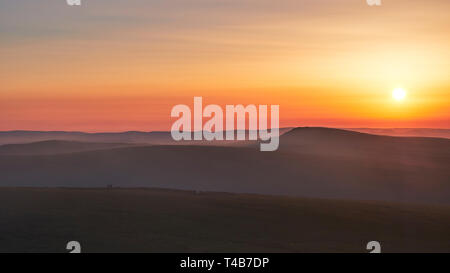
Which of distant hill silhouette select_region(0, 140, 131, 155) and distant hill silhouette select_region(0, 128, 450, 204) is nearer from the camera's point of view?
distant hill silhouette select_region(0, 128, 450, 204)

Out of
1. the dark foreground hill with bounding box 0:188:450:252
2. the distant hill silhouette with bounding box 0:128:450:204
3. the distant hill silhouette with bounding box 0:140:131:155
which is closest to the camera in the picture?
the dark foreground hill with bounding box 0:188:450:252

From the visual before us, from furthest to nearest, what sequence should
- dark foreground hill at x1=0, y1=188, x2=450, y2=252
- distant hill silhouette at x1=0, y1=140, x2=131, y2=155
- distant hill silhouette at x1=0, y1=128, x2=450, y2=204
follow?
distant hill silhouette at x1=0, y1=140, x2=131, y2=155 → distant hill silhouette at x1=0, y1=128, x2=450, y2=204 → dark foreground hill at x1=0, y1=188, x2=450, y2=252

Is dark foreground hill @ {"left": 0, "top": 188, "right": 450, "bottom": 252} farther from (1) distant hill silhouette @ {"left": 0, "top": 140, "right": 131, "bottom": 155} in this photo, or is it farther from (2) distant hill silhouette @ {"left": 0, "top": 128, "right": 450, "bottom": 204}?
(1) distant hill silhouette @ {"left": 0, "top": 140, "right": 131, "bottom": 155}

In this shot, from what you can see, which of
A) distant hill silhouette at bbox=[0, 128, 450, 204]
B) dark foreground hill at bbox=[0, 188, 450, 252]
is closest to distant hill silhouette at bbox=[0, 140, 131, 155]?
distant hill silhouette at bbox=[0, 128, 450, 204]

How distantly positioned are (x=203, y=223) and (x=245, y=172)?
39547 millimetres

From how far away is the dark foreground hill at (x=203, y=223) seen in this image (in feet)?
61.1

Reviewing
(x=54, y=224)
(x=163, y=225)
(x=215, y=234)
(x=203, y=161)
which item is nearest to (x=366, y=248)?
(x=215, y=234)

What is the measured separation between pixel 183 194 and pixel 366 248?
12227 mm

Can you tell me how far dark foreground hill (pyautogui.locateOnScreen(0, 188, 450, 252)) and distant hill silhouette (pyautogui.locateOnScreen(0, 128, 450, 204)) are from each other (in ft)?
81.8

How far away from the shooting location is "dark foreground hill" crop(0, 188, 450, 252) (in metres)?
18.6

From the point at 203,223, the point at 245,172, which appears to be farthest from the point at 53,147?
the point at 203,223

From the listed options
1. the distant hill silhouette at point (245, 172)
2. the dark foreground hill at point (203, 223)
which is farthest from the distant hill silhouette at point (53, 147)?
the dark foreground hill at point (203, 223)

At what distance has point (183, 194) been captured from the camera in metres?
29.5

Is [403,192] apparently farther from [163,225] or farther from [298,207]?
[163,225]
